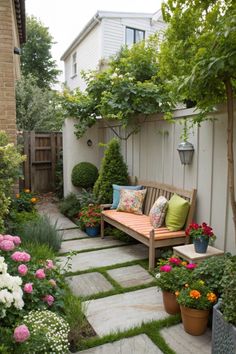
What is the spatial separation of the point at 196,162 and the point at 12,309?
272 centimetres

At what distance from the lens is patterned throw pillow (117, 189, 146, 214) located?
15.6 feet

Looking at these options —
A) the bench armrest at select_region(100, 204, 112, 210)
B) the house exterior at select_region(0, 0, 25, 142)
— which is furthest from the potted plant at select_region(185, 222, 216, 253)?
the house exterior at select_region(0, 0, 25, 142)

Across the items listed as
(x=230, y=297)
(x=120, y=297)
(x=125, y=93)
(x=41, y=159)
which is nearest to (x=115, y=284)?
(x=120, y=297)

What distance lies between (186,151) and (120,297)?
1941 millimetres

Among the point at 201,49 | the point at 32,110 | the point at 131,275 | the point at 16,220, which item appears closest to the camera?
the point at 201,49

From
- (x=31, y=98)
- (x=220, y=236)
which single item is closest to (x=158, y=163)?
(x=220, y=236)

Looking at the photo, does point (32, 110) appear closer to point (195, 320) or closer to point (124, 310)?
point (124, 310)

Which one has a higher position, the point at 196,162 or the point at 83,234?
the point at 196,162

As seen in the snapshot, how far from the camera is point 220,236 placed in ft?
11.2

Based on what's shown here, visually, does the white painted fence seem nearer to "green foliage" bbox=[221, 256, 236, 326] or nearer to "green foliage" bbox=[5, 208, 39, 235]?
"green foliage" bbox=[221, 256, 236, 326]

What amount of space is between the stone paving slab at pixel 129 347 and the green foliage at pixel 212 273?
67 centimetres

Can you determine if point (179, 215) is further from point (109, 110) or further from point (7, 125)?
point (7, 125)

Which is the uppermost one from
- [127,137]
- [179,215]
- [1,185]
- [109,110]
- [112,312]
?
[109,110]

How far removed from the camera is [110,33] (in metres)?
11.4
